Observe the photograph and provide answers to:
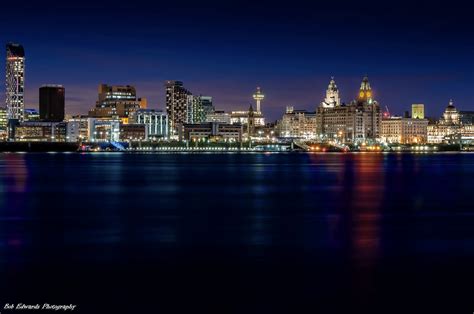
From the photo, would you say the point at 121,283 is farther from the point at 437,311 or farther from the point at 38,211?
the point at 38,211

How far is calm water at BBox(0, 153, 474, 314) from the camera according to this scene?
14.9 m

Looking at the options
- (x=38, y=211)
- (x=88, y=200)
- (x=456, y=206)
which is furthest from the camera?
(x=88, y=200)

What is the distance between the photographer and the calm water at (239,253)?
14875mm

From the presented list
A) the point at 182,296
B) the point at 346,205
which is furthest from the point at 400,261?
the point at 346,205

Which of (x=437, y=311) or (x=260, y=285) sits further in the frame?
(x=260, y=285)

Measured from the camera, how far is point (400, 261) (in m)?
19.0

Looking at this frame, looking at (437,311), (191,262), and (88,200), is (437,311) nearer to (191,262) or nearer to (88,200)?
(191,262)

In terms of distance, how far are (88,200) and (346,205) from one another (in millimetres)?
12901

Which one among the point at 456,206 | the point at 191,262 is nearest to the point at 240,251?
the point at 191,262

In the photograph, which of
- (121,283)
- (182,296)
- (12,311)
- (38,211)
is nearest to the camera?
(12,311)

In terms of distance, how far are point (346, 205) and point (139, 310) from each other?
2265 cm

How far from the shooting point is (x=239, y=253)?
20.2 meters

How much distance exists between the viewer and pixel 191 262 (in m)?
18.7

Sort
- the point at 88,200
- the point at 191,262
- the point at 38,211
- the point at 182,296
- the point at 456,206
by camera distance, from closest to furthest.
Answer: the point at 182,296 < the point at 191,262 < the point at 38,211 < the point at 456,206 < the point at 88,200
